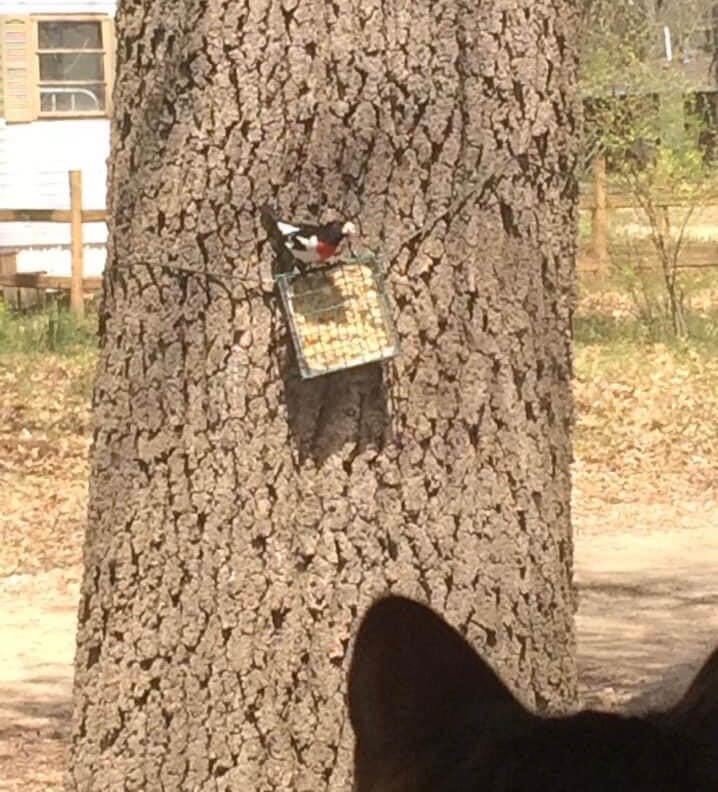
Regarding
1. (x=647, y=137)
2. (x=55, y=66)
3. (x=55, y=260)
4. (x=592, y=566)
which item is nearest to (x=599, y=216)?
(x=647, y=137)

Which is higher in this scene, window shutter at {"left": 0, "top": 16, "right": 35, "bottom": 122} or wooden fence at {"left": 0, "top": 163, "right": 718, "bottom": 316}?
window shutter at {"left": 0, "top": 16, "right": 35, "bottom": 122}

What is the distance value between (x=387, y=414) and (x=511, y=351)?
0.29 m

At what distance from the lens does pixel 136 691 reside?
13.8ft

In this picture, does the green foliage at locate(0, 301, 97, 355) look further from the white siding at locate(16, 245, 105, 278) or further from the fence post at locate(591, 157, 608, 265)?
the fence post at locate(591, 157, 608, 265)

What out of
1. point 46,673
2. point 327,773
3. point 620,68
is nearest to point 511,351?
point 327,773

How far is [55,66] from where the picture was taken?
76.6 ft

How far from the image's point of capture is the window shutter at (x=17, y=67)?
22922 mm

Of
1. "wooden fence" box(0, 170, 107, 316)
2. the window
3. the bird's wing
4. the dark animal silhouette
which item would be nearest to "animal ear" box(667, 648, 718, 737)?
the dark animal silhouette

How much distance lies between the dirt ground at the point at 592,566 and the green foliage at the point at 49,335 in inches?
112

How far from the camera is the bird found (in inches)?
156

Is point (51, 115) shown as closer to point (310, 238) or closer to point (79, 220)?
point (79, 220)

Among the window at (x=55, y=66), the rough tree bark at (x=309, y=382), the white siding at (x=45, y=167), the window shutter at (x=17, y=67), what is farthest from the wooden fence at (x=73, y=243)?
the rough tree bark at (x=309, y=382)

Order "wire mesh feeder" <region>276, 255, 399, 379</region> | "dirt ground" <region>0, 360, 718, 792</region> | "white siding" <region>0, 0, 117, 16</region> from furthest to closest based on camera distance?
"white siding" <region>0, 0, 117, 16</region>, "dirt ground" <region>0, 360, 718, 792</region>, "wire mesh feeder" <region>276, 255, 399, 379</region>

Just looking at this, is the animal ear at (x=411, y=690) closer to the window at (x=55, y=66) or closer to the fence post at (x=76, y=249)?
the fence post at (x=76, y=249)
